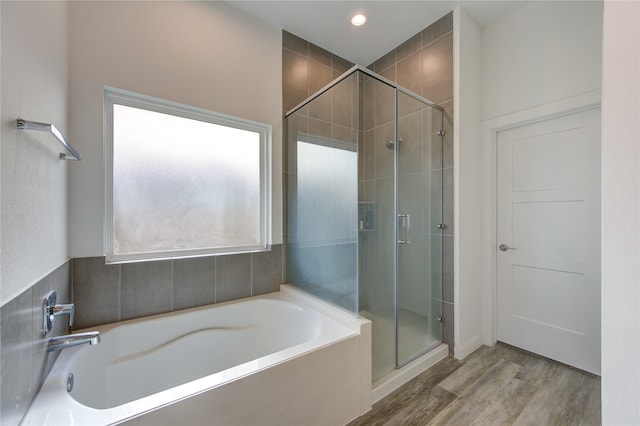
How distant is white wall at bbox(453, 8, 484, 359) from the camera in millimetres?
2100

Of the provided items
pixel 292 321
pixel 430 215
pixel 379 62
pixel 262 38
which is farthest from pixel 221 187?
pixel 379 62

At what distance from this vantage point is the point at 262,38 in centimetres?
222

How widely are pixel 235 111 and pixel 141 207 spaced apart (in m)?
1.03

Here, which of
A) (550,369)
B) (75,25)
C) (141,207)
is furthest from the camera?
(550,369)

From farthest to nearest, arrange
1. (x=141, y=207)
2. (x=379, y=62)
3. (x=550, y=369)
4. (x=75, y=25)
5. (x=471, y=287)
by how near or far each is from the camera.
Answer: (x=379, y=62) < (x=471, y=287) < (x=550, y=369) < (x=141, y=207) < (x=75, y=25)

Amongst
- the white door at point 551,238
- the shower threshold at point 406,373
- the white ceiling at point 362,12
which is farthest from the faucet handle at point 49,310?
the white door at point 551,238

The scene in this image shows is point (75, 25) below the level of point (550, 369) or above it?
above

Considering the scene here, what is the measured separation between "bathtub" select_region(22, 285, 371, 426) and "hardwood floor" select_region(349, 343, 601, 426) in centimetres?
27

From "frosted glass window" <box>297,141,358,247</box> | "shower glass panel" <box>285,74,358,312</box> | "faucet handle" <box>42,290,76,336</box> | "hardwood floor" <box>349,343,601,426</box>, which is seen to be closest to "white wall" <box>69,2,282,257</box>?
"shower glass panel" <box>285,74,358,312</box>

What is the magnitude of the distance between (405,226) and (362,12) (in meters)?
1.88

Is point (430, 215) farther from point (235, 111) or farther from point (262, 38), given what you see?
point (262, 38)

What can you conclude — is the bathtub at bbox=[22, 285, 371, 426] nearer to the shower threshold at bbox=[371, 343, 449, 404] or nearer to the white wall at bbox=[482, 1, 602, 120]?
the shower threshold at bbox=[371, 343, 449, 404]

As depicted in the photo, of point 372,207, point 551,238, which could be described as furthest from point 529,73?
point 372,207

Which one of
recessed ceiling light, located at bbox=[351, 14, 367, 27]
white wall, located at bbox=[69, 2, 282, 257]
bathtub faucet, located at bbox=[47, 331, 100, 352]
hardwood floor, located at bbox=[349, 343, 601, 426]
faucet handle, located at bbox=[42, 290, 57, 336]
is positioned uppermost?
recessed ceiling light, located at bbox=[351, 14, 367, 27]
